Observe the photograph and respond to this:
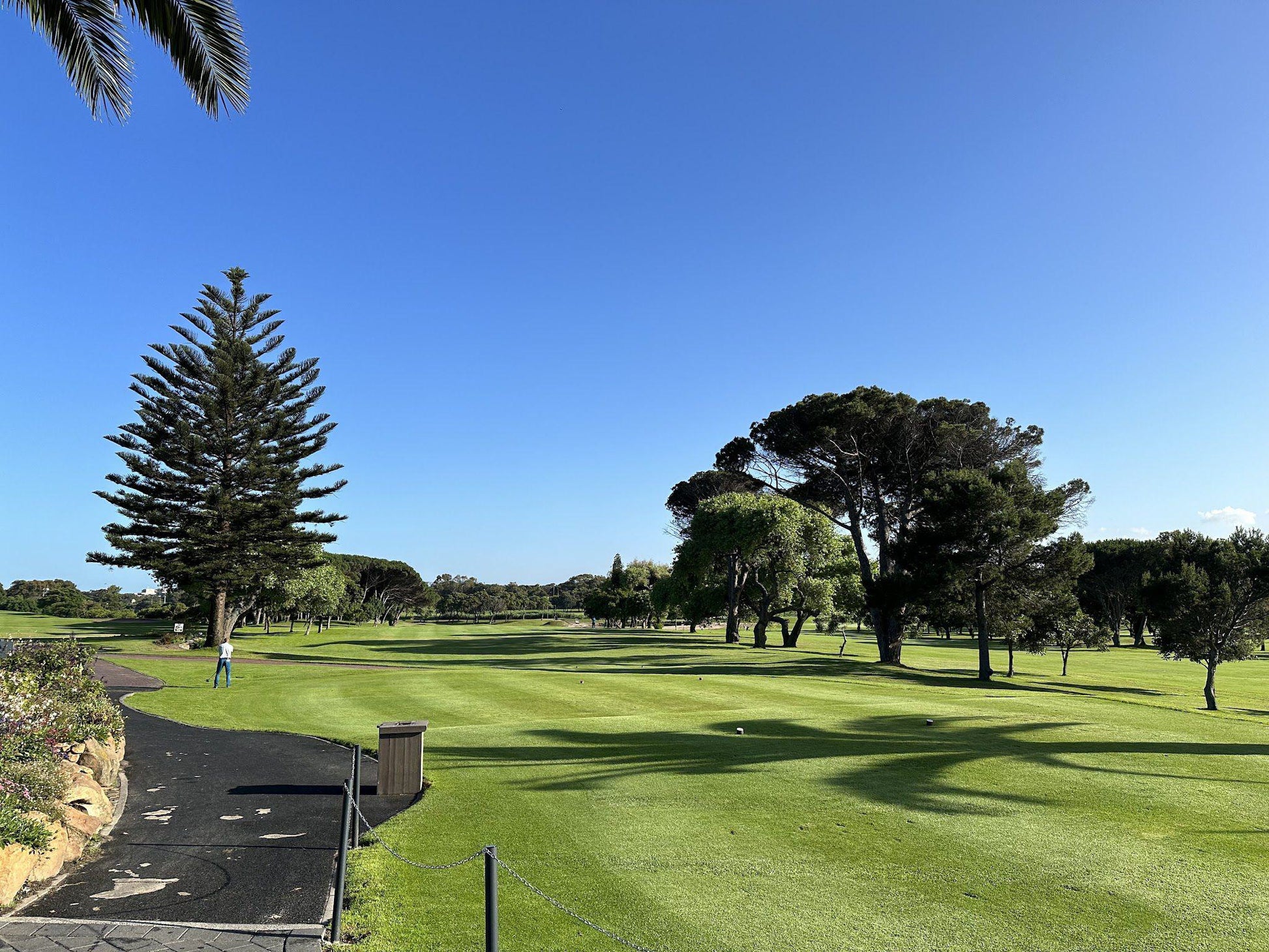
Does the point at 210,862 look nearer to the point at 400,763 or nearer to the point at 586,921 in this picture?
the point at 400,763

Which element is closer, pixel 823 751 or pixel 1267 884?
pixel 1267 884

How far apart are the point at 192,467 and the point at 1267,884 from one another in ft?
170

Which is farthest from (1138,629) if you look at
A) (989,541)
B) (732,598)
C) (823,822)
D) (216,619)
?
(823,822)

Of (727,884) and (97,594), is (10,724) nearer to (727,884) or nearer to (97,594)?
(727,884)

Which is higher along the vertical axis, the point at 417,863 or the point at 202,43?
the point at 202,43

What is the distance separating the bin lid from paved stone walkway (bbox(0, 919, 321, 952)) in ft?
16.0

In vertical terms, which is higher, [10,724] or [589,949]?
[10,724]

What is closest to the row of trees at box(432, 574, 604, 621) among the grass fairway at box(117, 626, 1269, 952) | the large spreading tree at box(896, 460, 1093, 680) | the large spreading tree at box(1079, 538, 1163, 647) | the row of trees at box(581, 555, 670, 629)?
the row of trees at box(581, 555, 670, 629)

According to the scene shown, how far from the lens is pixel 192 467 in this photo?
4653 centimetres

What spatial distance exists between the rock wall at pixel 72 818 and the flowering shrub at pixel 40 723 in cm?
14

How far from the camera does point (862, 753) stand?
44.9ft

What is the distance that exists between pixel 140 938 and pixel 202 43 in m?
11.8

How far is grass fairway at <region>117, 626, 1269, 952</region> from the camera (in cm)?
670

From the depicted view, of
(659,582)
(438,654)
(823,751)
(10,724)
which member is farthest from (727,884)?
(659,582)
